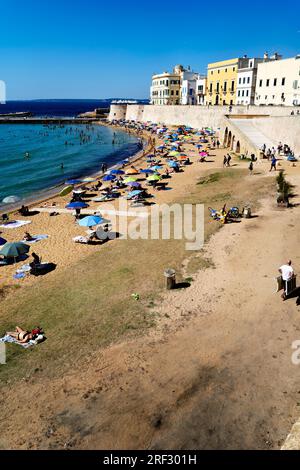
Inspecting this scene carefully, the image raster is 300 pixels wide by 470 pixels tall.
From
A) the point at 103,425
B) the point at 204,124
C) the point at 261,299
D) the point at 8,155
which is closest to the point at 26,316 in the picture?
the point at 103,425

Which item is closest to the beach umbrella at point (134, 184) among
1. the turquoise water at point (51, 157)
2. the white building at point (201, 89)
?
the turquoise water at point (51, 157)

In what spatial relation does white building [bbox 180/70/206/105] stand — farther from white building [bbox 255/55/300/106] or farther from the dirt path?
the dirt path

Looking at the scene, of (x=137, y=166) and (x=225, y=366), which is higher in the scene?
(x=137, y=166)

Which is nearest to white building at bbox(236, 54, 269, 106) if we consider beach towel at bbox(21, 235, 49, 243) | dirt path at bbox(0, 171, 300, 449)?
beach towel at bbox(21, 235, 49, 243)

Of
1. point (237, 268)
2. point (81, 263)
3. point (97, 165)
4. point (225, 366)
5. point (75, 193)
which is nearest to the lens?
point (225, 366)

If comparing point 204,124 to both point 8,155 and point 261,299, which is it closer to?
point 8,155

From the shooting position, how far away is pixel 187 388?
8.29 meters

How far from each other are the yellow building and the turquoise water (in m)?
19.3

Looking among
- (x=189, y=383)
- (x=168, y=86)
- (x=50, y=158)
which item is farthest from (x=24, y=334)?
(x=168, y=86)

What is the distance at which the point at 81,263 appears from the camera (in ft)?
54.5

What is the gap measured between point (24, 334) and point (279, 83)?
48690mm

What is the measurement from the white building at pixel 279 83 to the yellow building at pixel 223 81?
10.8 metres

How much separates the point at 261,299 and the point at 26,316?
8260mm

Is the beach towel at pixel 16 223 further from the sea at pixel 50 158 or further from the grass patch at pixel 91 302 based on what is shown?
the grass patch at pixel 91 302
